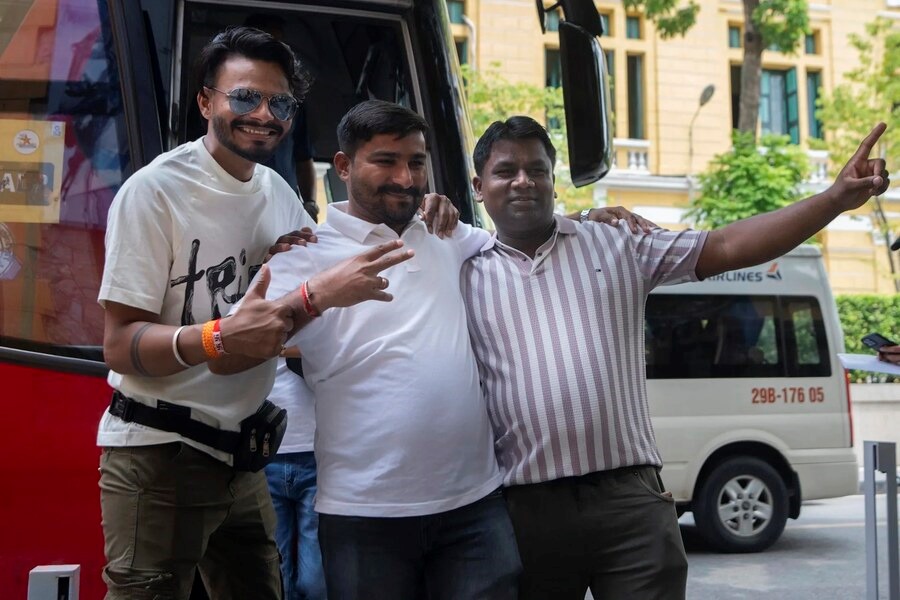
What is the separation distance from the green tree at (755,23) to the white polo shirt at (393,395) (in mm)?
12185

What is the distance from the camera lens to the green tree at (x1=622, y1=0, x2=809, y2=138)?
1384 cm

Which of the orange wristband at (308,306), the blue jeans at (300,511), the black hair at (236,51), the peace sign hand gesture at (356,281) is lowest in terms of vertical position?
the blue jeans at (300,511)

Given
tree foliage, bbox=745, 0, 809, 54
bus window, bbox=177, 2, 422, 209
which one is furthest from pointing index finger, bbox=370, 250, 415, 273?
tree foliage, bbox=745, 0, 809, 54

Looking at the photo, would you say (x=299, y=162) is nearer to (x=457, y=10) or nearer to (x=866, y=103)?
(x=866, y=103)

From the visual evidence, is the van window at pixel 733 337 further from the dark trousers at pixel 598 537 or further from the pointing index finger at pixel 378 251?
the pointing index finger at pixel 378 251

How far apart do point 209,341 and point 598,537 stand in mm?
1092

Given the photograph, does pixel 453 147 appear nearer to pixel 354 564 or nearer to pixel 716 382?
pixel 354 564

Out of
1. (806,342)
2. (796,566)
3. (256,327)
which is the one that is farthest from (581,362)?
(806,342)

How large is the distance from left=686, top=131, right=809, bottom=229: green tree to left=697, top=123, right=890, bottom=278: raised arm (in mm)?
13383

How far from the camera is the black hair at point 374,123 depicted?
2520mm

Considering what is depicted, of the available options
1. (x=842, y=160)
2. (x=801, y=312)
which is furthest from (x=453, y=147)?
(x=842, y=160)

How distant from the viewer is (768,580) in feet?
25.6

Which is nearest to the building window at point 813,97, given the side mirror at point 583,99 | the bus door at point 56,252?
the side mirror at point 583,99

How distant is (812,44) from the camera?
23.3 meters
